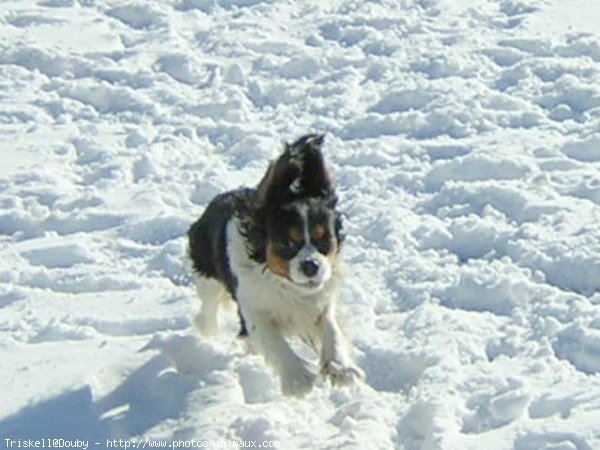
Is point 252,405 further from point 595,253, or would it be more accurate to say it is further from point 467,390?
point 595,253

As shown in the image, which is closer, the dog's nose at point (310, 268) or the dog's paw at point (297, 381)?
the dog's paw at point (297, 381)

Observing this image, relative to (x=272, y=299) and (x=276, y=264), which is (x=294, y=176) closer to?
(x=276, y=264)

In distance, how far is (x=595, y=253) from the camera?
7.06 metres

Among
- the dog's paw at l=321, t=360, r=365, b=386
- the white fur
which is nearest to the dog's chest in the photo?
the white fur

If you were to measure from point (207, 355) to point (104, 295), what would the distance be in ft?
3.45

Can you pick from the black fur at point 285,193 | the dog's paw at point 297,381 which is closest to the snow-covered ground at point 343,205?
the dog's paw at point 297,381

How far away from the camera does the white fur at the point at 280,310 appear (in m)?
5.85

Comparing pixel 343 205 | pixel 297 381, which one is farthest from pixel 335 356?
pixel 343 205

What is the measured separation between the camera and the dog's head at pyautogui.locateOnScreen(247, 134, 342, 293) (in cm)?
579

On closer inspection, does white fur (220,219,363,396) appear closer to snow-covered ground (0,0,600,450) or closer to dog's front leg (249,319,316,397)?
dog's front leg (249,319,316,397)

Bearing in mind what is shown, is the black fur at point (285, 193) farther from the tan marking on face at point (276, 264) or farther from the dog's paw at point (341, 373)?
the dog's paw at point (341, 373)

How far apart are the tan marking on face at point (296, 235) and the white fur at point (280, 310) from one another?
0.20 meters

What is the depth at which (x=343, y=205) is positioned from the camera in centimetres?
806

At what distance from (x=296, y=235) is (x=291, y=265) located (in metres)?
0.14
